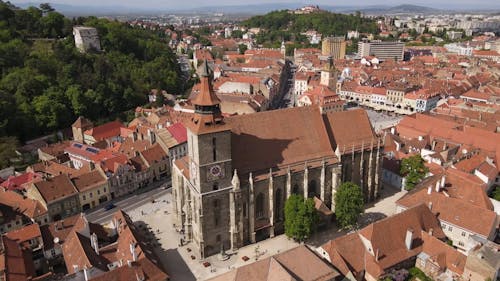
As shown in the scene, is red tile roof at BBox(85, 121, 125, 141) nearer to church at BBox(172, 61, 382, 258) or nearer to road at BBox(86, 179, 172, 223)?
road at BBox(86, 179, 172, 223)

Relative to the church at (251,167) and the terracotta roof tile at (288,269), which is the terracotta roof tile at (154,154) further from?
the terracotta roof tile at (288,269)

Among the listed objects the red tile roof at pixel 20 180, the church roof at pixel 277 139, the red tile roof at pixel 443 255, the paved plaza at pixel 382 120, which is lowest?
the paved plaza at pixel 382 120

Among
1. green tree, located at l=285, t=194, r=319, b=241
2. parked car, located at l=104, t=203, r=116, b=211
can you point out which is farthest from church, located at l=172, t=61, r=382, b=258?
parked car, located at l=104, t=203, r=116, b=211

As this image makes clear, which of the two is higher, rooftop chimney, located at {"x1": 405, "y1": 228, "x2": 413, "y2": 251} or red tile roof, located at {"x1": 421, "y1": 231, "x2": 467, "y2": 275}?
rooftop chimney, located at {"x1": 405, "y1": 228, "x2": 413, "y2": 251}

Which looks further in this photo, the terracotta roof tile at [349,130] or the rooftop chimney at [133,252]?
the terracotta roof tile at [349,130]

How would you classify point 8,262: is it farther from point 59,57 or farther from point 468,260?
point 59,57

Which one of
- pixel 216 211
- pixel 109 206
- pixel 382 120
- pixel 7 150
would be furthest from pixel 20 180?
pixel 382 120

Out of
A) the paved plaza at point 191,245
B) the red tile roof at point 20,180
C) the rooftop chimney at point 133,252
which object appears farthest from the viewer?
the red tile roof at point 20,180

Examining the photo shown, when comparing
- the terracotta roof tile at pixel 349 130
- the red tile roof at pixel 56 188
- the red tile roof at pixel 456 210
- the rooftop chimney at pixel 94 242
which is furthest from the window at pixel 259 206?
the red tile roof at pixel 56 188
